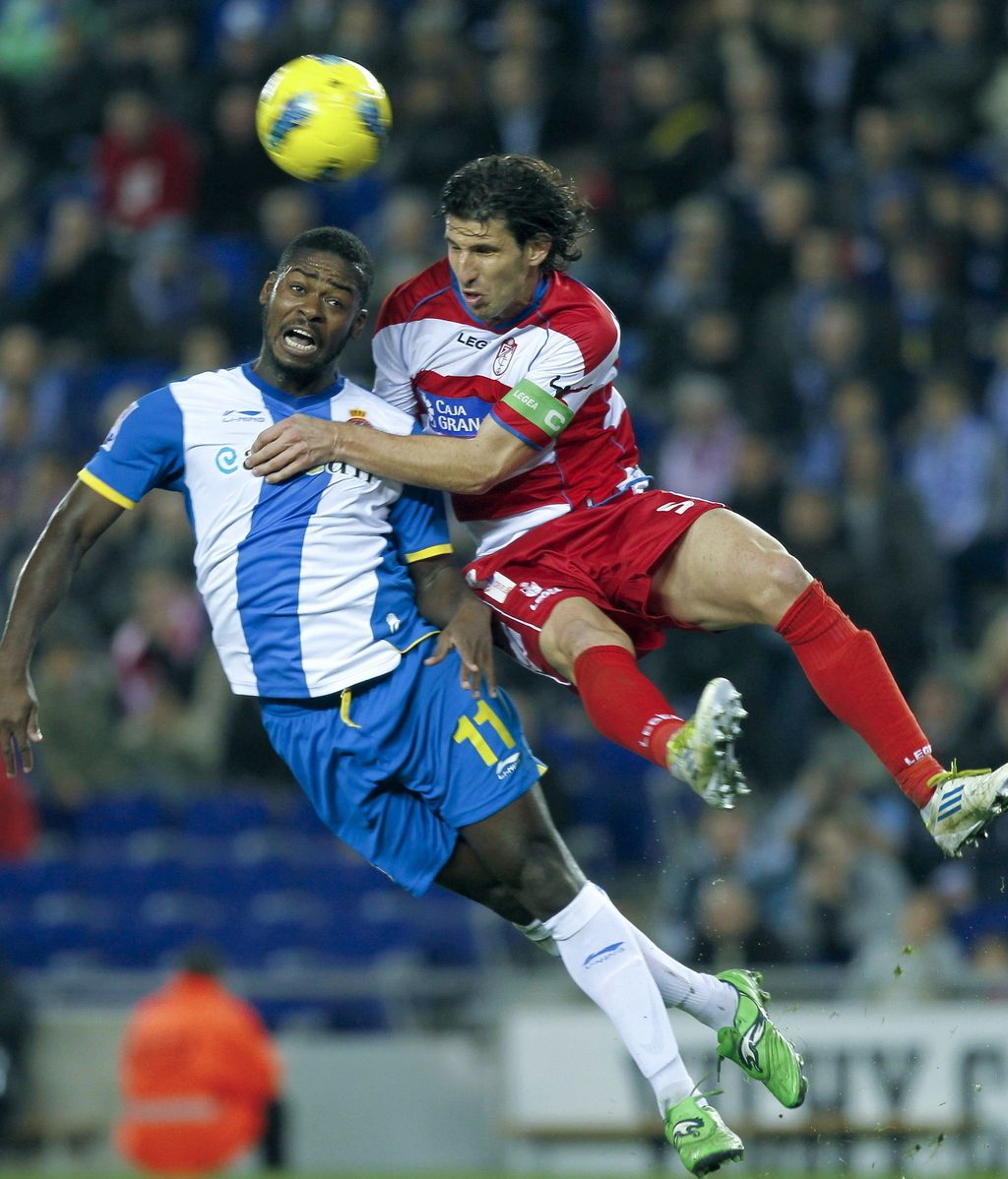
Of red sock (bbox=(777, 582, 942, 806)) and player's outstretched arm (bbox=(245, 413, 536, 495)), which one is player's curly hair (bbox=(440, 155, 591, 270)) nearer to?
player's outstretched arm (bbox=(245, 413, 536, 495))

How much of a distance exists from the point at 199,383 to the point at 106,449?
1.16ft

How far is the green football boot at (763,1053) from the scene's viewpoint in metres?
6.10

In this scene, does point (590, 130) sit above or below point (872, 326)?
above

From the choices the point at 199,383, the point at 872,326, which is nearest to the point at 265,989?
the point at 872,326

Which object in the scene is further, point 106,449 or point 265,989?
point 265,989

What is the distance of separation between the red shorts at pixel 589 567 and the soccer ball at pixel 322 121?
4.06 ft

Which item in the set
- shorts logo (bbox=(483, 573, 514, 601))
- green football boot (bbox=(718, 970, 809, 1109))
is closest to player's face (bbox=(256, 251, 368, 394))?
shorts logo (bbox=(483, 573, 514, 601))

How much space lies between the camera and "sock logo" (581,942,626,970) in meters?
6.00

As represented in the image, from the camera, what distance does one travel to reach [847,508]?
11508 millimetres

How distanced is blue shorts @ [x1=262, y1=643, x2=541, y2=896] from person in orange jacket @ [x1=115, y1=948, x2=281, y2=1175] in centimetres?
458

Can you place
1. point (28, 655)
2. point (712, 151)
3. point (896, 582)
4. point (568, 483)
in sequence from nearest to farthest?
1. point (28, 655)
2. point (568, 483)
3. point (896, 582)
4. point (712, 151)

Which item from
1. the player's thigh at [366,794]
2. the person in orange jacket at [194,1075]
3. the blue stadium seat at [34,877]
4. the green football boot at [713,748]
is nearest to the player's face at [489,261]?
the player's thigh at [366,794]

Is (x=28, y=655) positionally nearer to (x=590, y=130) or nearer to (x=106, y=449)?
(x=106, y=449)

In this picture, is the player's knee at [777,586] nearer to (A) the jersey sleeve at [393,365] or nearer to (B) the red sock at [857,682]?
(B) the red sock at [857,682]
